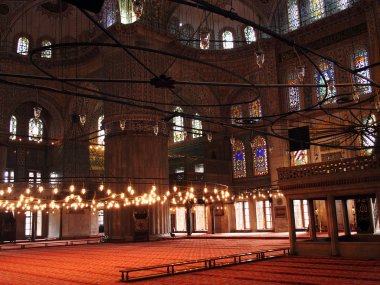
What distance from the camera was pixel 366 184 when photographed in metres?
8.27

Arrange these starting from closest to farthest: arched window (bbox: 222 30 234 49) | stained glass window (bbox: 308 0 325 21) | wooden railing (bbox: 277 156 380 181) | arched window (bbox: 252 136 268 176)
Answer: wooden railing (bbox: 277 156 380 181), stained glass window (bbox: 308 0 325 21), arched window (bbox: 252 136 268 176), arched window (bbox: 222 30 234 49)

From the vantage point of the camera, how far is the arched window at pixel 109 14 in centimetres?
1846

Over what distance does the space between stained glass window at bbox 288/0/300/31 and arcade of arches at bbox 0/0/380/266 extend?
0.20ft

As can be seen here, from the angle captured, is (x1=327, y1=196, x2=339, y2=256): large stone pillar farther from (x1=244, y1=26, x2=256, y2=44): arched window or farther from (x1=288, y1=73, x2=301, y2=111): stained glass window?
(x1=244, y1=26, x2=256, y2=44): arched window

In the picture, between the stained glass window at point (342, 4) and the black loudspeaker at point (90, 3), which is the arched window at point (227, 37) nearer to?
the stained glass window at point (342, 4)

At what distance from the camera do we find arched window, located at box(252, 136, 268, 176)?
21.1 meters

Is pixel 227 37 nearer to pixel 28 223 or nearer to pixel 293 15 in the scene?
pixel 293 15

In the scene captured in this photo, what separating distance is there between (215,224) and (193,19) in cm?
1073

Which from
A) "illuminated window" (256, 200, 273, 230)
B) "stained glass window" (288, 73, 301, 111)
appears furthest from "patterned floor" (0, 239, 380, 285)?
"illuminated window" (256, 200, 273, 230)

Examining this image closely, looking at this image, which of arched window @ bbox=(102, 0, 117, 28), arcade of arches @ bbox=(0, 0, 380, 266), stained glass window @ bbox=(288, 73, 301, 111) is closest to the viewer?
arcade of arches @ bbox=(0, 0, 380, 266)

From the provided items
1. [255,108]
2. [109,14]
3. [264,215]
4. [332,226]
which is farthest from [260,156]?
[332,226]

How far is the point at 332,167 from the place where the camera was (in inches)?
348

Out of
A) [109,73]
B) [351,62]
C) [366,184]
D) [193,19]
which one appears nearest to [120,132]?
[109,73]

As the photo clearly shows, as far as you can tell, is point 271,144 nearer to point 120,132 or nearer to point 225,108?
point 225,108
